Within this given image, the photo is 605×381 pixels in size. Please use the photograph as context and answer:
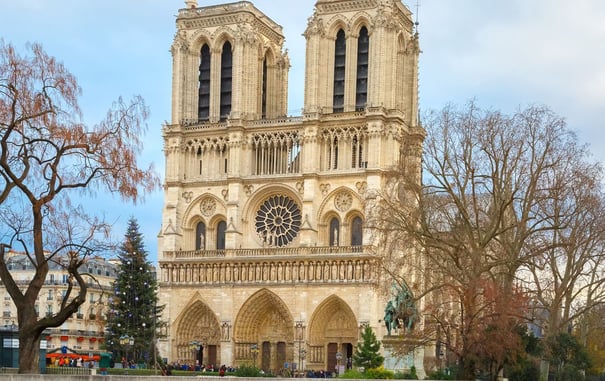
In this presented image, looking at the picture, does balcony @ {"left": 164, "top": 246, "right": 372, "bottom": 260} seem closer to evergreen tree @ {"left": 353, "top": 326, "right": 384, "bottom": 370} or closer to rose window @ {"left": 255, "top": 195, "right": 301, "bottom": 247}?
rose window @ {"left": 255, "top": 195, "right": 301, "bottom": 247}

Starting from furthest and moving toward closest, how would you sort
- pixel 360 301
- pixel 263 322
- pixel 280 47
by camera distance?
pixel 280 47
pixel 263 322
pixel 360 301

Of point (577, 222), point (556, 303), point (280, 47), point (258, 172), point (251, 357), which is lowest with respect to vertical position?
point (251, 357)

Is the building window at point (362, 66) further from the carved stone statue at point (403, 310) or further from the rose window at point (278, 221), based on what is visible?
the carved stone statue at point (403, 310)

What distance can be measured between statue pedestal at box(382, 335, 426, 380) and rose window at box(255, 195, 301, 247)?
22.4 m

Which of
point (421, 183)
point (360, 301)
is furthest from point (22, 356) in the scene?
point (360, 301)

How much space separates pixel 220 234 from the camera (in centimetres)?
6462

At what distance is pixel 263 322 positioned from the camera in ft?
206

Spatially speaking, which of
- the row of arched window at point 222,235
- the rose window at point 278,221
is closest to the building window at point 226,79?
the rose window at point 278,221

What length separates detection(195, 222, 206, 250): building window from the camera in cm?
6462

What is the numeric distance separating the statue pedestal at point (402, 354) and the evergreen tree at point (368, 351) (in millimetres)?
7151

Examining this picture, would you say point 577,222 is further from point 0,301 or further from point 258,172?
point 0,301

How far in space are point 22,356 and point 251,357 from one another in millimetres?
39279

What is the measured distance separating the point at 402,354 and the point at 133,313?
2472cm

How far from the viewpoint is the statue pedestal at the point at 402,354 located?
3578 centimetres
